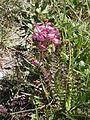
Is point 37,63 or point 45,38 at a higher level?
point 45,38

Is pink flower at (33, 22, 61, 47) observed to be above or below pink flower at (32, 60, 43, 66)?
above

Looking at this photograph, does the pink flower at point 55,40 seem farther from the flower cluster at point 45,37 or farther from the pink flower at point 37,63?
the pink flower at point 37,63

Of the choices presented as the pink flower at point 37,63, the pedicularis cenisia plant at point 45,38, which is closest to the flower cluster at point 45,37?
the pedicularis cenisia plant at point 45,38

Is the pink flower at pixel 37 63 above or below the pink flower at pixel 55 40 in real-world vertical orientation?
below

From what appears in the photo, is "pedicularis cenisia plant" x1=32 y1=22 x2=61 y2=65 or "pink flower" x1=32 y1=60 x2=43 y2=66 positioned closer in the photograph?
"pedicularis cenisia plant" x1=32 y1=22 x2=61 y2=65

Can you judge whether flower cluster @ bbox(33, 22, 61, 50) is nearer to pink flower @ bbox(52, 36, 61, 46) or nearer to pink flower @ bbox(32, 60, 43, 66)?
pink flower @ bbox(52, 36, 61, 46)

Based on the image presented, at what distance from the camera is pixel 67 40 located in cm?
254

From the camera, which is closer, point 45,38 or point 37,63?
point 45,38

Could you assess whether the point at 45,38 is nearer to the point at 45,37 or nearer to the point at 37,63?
the point at 45,37

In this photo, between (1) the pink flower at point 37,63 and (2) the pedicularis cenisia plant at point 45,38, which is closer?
(2) the pedicularis cenisia plant at point 45,38

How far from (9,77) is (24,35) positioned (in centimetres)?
46

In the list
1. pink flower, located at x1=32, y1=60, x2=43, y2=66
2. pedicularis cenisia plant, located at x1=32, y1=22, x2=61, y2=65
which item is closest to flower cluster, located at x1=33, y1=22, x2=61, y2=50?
pedicularis cenisia plant, located at x1=32, y1=22, x2=61, y2=65

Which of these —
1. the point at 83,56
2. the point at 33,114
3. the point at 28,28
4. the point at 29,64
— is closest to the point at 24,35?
the point at 28,28

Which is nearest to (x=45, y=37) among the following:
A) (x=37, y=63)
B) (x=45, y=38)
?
(x=45, y=38)
